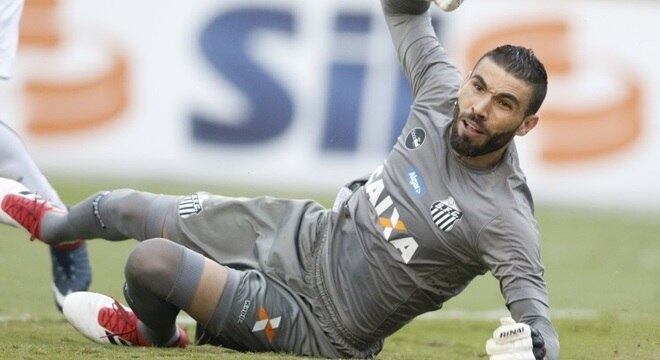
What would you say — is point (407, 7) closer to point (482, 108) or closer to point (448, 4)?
point (448, 4)

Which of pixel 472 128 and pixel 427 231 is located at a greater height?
pixel 472 128

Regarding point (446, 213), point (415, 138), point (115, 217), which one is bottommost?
point (115, 217)

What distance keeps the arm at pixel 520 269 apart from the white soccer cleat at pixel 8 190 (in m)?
2.33

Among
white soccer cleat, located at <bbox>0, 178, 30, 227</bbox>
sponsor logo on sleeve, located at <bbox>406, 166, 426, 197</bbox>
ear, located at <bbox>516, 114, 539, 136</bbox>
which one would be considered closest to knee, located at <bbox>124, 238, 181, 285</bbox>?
sponsor logo on sleeve, located at <bbox>406, 166, 426, 197</bbox>

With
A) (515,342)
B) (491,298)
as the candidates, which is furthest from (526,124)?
(491,298)

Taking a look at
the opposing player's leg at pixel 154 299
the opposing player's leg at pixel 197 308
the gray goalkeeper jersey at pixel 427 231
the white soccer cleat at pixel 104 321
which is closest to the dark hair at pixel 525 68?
the gray goalkeeper jersey at pixel 427 231

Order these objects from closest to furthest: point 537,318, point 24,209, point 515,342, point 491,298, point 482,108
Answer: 1. point 515,342
2. point 537,318
3. point 482,108
4. point 24,209
5. point 491,298

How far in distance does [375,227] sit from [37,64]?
8327 millimetres

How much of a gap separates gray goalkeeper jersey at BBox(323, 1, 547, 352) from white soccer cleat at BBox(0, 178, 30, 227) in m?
1.60

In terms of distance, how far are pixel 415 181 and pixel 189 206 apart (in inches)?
42.2

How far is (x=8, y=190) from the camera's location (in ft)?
21.8

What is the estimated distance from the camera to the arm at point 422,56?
607 centimetres

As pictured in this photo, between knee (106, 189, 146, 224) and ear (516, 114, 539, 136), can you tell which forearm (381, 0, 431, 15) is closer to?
ear (516, 114, 539, 136)

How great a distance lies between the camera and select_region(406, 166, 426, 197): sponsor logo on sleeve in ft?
19.0
